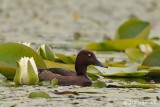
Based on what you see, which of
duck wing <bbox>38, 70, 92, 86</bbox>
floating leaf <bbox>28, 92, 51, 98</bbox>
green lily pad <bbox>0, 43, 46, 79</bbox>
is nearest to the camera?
floating leaf <bbox>28, 92, 51, 98</bbox>

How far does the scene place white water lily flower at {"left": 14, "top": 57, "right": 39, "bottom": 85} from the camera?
532cm

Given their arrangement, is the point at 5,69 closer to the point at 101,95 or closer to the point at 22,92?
the point at 22,92

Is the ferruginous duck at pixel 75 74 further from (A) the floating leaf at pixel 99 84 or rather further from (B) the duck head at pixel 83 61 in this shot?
(A) the floating leaf at pixel 99 84

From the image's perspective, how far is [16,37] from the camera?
37.7 feet

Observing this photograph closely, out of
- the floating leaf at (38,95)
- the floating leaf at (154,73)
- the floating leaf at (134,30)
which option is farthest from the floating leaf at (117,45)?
the floating leaf at (38,95)

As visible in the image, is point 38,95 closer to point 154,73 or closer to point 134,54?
point 154,73

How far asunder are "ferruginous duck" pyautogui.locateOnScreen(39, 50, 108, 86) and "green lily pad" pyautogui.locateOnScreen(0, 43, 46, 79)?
251 mm

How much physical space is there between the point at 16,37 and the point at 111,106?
24.3ft

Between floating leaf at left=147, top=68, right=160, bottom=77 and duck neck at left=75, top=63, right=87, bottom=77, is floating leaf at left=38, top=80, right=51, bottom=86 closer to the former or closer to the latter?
duck neck at left=75, top=63, right=87, bottom=77

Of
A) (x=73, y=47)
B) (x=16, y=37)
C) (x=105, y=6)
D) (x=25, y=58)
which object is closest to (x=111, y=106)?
(x=25, y=58)

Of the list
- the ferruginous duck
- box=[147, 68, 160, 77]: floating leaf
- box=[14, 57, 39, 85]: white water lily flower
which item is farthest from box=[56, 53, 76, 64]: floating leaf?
box=[14, 57, 39, 85]: white water lily flower

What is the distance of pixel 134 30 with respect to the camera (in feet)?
29.9

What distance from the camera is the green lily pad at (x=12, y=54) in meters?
5.82

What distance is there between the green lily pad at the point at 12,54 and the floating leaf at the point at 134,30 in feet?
11.4
